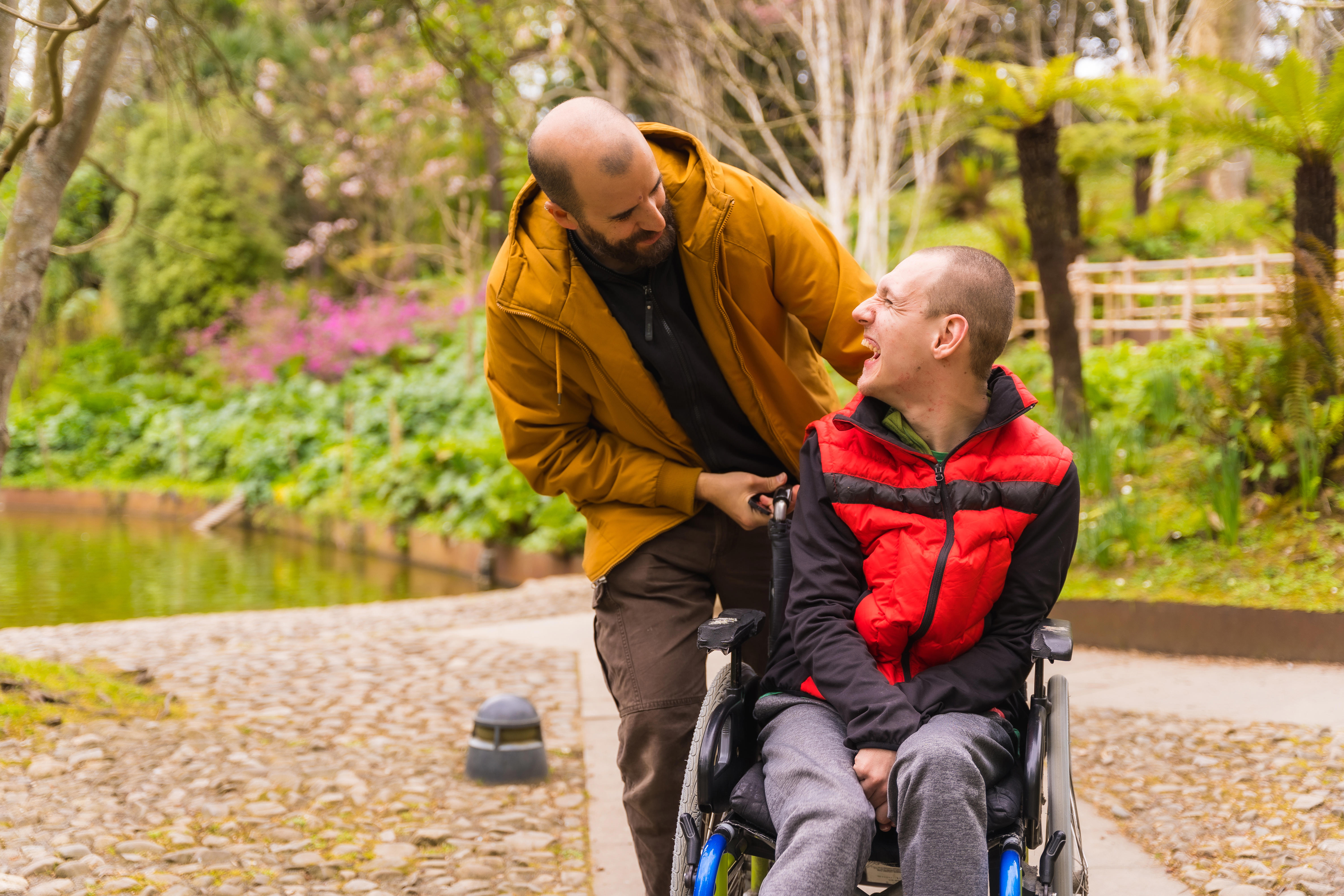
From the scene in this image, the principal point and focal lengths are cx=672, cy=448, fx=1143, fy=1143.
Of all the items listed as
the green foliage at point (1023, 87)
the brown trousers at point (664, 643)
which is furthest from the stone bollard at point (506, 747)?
the green foliage at point (1023, 87)

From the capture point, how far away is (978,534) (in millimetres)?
1968

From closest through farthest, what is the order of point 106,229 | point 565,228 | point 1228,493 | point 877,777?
point 877,777 < point 565,228 < point 106,229 < point 1228,493

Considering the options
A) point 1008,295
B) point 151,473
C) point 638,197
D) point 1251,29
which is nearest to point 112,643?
point 638,197

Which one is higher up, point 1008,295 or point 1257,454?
point 1008,295

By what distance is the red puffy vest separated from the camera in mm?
1973

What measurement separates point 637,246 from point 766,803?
1068 millimetres

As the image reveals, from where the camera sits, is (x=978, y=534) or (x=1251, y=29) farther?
(x=1251, y=29)

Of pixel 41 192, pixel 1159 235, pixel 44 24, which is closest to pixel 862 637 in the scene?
pixel 44 24

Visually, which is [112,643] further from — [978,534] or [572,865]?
[978,534]

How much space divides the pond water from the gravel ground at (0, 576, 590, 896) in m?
3.38

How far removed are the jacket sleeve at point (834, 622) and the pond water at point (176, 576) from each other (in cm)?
767

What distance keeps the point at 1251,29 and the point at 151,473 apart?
50.0 feet

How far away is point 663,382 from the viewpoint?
2436 millimetres

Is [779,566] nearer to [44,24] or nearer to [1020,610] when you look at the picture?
[1020,610]
